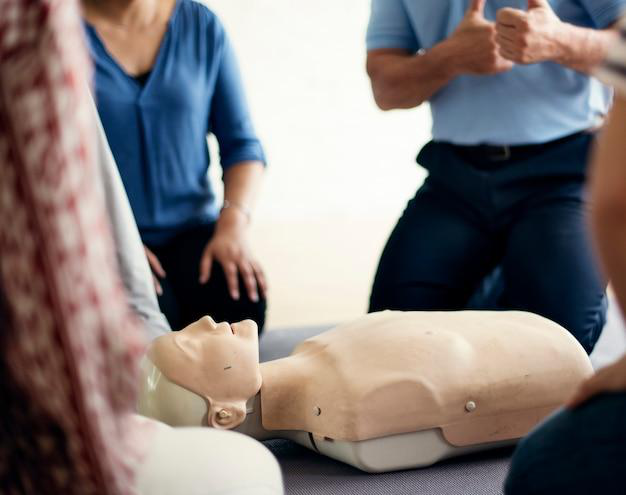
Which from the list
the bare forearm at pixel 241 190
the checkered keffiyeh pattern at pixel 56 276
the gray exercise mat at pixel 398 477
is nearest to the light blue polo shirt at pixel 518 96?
the bare forearm at pixel 241 190

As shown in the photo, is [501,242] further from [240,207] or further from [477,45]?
[240,207]

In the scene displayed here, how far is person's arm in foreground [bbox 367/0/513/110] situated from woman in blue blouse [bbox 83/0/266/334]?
322mm

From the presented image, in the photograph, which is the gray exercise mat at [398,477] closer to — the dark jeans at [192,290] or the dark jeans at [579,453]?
the dark jeans at [579,453]

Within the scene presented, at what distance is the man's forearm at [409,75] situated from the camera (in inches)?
77.2

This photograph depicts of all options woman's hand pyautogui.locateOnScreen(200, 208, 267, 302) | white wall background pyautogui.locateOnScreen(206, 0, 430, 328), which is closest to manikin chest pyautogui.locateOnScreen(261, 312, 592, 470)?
woman's hand pyautogui.locateOnScreen(200, 208, 267, 302)

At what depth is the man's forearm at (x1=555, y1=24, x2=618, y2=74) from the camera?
1.83 meters

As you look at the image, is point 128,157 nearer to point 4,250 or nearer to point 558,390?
point 558,390

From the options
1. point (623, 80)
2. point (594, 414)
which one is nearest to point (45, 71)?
point (623, 80)

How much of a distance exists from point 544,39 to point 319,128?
2853mm

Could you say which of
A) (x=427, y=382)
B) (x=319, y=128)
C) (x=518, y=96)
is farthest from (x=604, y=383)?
(x=319, y=128)

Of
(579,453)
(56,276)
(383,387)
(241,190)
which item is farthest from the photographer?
(241,190)

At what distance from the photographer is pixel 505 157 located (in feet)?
6.33

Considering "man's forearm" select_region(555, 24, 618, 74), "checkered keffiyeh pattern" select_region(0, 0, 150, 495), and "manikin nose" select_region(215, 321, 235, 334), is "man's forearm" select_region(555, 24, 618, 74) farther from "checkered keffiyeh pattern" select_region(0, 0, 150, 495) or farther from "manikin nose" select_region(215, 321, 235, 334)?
"checkered keffiyeh pattern" select_region(0, 0, 150, 495)

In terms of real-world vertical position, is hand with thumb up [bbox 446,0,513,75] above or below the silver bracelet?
above
